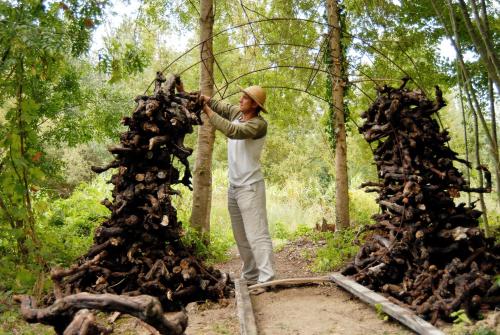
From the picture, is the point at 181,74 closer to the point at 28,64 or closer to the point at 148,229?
the point at 28,64

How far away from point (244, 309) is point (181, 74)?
3.95 m

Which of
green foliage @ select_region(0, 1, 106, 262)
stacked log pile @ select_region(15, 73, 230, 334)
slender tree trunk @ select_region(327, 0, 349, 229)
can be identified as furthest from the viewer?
slender tree trunk @ select_region(327, 0, 349, 229)

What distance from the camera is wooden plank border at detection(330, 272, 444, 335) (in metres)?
3.53

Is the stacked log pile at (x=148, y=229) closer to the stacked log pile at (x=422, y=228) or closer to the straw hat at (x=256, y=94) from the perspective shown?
the straw hat at (x=256, y=94)

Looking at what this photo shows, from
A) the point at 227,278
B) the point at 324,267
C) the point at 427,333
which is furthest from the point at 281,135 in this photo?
the point at 427,333

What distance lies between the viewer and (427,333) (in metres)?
3.41

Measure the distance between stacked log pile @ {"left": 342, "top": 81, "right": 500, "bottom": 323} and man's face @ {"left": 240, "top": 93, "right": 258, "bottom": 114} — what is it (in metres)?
1.32

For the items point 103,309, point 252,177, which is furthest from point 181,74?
point 103,309

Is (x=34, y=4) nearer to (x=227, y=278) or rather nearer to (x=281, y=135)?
(x=227, y=278)

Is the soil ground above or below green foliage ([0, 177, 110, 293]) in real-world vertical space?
below

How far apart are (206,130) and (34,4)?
347cm

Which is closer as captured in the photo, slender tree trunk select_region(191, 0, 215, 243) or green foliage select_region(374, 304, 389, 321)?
green foliage select_region(374, 304, 389, 321)

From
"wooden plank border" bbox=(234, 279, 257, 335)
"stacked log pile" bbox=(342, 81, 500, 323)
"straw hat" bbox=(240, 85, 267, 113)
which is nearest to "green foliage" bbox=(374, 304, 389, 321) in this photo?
"stacked log pile" bbox=(342, 81, 500, 323)

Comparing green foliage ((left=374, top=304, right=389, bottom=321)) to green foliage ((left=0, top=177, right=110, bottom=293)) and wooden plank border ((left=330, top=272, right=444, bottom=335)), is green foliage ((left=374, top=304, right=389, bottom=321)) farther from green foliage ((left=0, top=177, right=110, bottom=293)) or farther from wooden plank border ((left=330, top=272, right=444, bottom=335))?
green foliage ((left=0, top=177, right=110, bottom=293))
